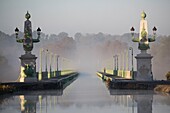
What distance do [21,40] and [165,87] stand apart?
1954 cm

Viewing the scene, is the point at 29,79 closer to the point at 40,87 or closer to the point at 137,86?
the point at 40,87

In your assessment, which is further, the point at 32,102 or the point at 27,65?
the point at 27,65

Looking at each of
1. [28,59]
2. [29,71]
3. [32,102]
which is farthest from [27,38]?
[32,102]

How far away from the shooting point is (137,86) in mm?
50375

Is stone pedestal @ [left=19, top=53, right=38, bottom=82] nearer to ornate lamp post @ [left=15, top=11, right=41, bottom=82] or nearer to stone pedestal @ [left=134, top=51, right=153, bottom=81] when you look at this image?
ornate lamp post @ [left=15, top=11, right=41, bottom=82]

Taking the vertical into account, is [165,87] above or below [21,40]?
below

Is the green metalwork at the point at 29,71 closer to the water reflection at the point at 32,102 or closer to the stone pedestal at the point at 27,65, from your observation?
the stone pedestal at the point at 27,65

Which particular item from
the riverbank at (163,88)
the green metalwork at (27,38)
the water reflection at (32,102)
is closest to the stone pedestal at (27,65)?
the green metalwork at (27,38)

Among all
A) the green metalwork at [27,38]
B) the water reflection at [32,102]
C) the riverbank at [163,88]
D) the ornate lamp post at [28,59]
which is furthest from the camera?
the green metalwork at [27,38]

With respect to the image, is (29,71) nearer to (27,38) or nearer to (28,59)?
(28,59)

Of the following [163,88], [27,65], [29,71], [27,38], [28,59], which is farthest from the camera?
[27,38]

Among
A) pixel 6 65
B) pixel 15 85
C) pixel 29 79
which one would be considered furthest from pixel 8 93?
pixel 6 65

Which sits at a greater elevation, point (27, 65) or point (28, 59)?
point (28, 59)

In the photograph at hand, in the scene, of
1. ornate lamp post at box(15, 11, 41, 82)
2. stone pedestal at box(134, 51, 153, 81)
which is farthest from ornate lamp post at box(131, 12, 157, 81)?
ornate lamp post at box(15, 11, 41, 82)
